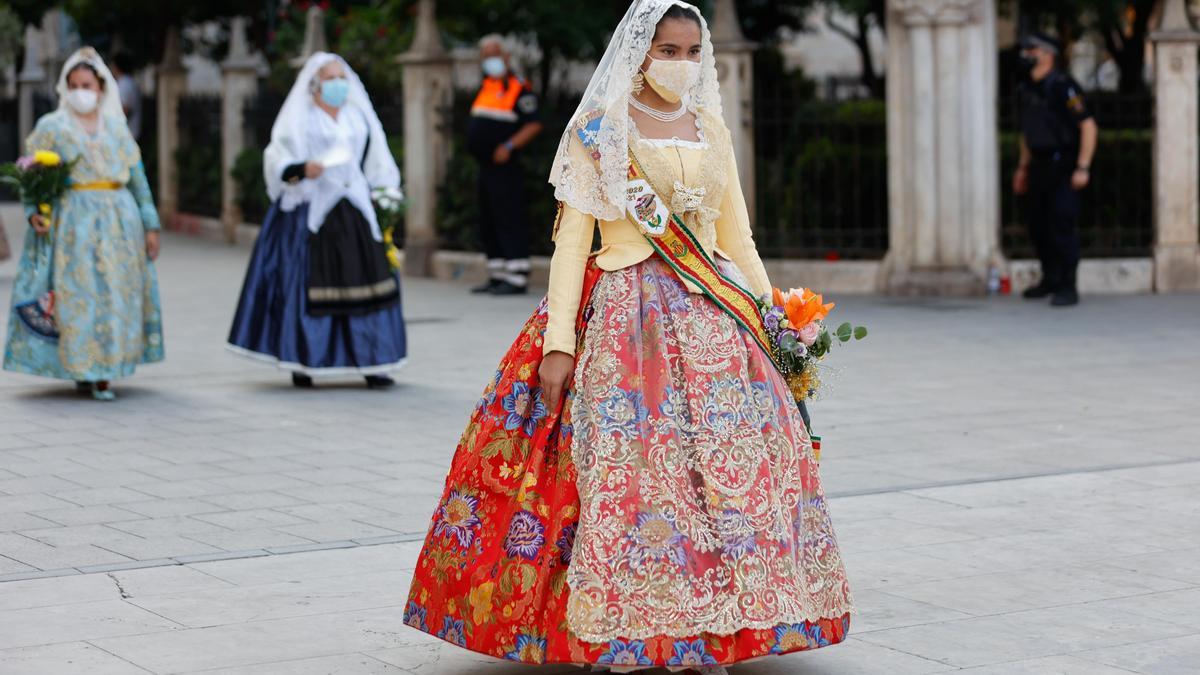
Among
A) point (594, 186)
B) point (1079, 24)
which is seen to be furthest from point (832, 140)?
point (594, 186)

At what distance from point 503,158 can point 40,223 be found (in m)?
6.22

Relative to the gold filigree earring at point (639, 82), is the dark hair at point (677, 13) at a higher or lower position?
higher

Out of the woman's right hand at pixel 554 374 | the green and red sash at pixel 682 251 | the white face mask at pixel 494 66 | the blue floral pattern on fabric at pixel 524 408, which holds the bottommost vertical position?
the blue floral pattern on fabric at pixel 524 408

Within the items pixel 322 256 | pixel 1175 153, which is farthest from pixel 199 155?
pixel 322 256

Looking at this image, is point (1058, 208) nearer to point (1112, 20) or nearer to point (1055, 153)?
point (1055, 153)

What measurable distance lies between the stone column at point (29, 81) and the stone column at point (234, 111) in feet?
35.8

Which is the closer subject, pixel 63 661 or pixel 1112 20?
pixel 63 661

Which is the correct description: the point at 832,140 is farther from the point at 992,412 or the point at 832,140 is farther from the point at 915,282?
the point at 992,412

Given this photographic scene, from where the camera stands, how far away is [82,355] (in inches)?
401

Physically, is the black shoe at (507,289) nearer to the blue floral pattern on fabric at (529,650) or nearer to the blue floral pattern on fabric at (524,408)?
the blue floral pattern on fabric at (524,408)

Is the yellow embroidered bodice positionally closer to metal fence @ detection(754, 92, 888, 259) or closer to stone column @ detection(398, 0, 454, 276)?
metal fence @ detection(754, 92, 888, 259)

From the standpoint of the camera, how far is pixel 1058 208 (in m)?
14.4

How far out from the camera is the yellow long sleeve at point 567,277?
5074 mm

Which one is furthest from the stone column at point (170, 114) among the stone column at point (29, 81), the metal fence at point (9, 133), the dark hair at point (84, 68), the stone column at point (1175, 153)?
the dark hair at point (84, 68)
